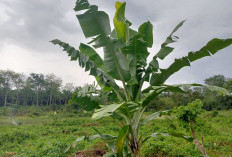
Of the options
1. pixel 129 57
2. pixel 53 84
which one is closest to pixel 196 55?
pixel 129 57

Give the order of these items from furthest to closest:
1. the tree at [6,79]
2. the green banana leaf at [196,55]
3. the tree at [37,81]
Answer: the tree at [37,81]
the tree at [6,79]
the green banana leaf at [196,55]

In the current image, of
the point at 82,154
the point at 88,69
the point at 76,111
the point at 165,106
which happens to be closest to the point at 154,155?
the point at 82,154

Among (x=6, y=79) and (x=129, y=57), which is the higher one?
(x=6, y=79)

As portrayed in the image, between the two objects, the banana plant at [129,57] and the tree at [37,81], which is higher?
the tree at [37,81]

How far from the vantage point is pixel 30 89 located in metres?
42.7

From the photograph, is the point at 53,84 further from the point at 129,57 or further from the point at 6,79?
the point at 129,57

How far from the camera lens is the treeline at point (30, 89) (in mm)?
39344

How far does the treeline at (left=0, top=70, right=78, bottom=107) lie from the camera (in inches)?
1549

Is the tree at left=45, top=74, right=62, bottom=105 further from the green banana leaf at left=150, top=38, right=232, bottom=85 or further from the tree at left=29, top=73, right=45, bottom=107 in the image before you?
the green banana leaf at left=150, top=38, right=232, bottom=85

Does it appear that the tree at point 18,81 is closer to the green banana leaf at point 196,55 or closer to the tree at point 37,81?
the tree at point 37,81

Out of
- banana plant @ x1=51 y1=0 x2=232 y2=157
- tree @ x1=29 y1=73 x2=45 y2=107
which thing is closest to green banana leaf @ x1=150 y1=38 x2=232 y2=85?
banana plant @ x1=51 y1=0 x2=232 y2=157

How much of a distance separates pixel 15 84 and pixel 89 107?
4324cm

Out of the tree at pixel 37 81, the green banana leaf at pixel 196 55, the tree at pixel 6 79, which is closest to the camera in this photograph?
the green banana leaf at pixel 196 55

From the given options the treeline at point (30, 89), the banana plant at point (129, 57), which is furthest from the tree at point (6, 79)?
the banana plant at point (129, 57)
